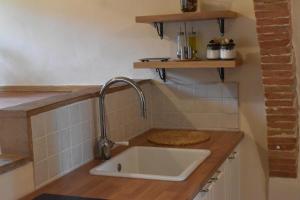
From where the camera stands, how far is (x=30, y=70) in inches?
136

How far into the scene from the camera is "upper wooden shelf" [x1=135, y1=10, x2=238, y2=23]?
8.90 feet

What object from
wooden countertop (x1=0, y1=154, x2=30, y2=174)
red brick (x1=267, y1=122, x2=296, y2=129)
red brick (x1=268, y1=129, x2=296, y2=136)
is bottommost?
red brick (x1=268, y1=129, x2=296, y2=136)

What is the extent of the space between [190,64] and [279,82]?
1.81 ft

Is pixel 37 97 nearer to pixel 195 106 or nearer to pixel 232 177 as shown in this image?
pixel 195 106

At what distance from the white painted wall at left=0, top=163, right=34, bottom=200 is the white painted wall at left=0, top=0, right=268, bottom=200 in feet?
4.67

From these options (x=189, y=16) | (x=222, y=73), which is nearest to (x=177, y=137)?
(x=222, y=73)

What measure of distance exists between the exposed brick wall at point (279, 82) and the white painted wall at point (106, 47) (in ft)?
0.70

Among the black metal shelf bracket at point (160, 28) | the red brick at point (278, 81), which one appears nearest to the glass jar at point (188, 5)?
the black metal shelf bracket at point (160, 28)

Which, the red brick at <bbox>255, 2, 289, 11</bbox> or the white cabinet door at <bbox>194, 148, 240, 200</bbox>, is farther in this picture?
the red brick at <bbox>255, 2, 289, 11</bbox>

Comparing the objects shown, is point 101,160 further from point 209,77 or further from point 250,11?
point 250,11

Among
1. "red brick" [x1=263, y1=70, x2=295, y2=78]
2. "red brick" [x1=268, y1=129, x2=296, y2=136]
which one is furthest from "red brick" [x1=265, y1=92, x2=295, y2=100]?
"red brick" [x1=268, y1=129, x2=296, y2=136]

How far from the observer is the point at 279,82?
254 centimetres

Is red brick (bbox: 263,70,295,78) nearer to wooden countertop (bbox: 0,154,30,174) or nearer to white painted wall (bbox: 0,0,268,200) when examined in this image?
white painted wall (bbox: 0,0,268,200)

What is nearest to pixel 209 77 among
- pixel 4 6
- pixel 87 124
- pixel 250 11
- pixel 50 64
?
pixel 250 11
